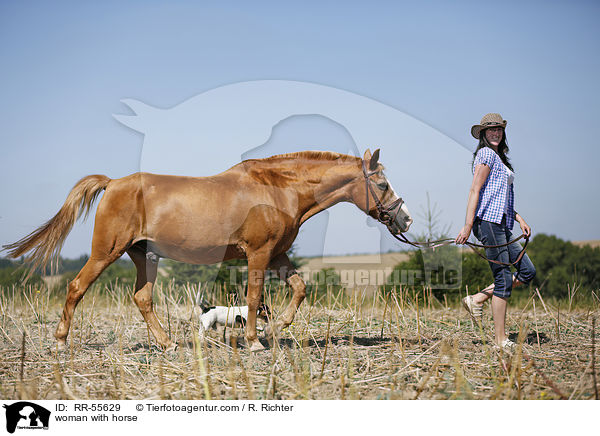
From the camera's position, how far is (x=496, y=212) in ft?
15.0

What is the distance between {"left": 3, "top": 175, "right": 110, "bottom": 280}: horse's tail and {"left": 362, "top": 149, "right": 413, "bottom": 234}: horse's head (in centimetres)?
326

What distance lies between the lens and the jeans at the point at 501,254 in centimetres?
457

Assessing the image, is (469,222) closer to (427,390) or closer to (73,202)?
(427,390)

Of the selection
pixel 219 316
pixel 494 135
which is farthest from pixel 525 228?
pixel 219 316

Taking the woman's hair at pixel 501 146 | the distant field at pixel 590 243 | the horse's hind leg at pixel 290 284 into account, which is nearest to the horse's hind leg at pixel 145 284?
the horse's hind leg at pixel 290 284

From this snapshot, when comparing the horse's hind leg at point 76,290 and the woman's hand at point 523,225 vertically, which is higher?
the woman's hand at point 523,225

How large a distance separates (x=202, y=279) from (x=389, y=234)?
847 centimetres

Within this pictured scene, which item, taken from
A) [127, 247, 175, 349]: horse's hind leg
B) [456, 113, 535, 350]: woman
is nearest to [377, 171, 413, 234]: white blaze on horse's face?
[456, 113, 535, 350]: woman

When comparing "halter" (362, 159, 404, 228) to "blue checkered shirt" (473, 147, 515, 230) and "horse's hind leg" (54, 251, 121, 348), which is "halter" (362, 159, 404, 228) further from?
"horse's hind leg" (54, 251, 121, 348)

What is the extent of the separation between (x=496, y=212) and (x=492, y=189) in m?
0.24

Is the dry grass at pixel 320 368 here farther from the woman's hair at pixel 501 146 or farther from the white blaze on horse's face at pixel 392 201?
the woman's hair at pixel 501 146

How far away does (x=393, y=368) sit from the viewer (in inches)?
159

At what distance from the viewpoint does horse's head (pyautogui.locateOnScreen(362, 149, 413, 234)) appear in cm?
538
